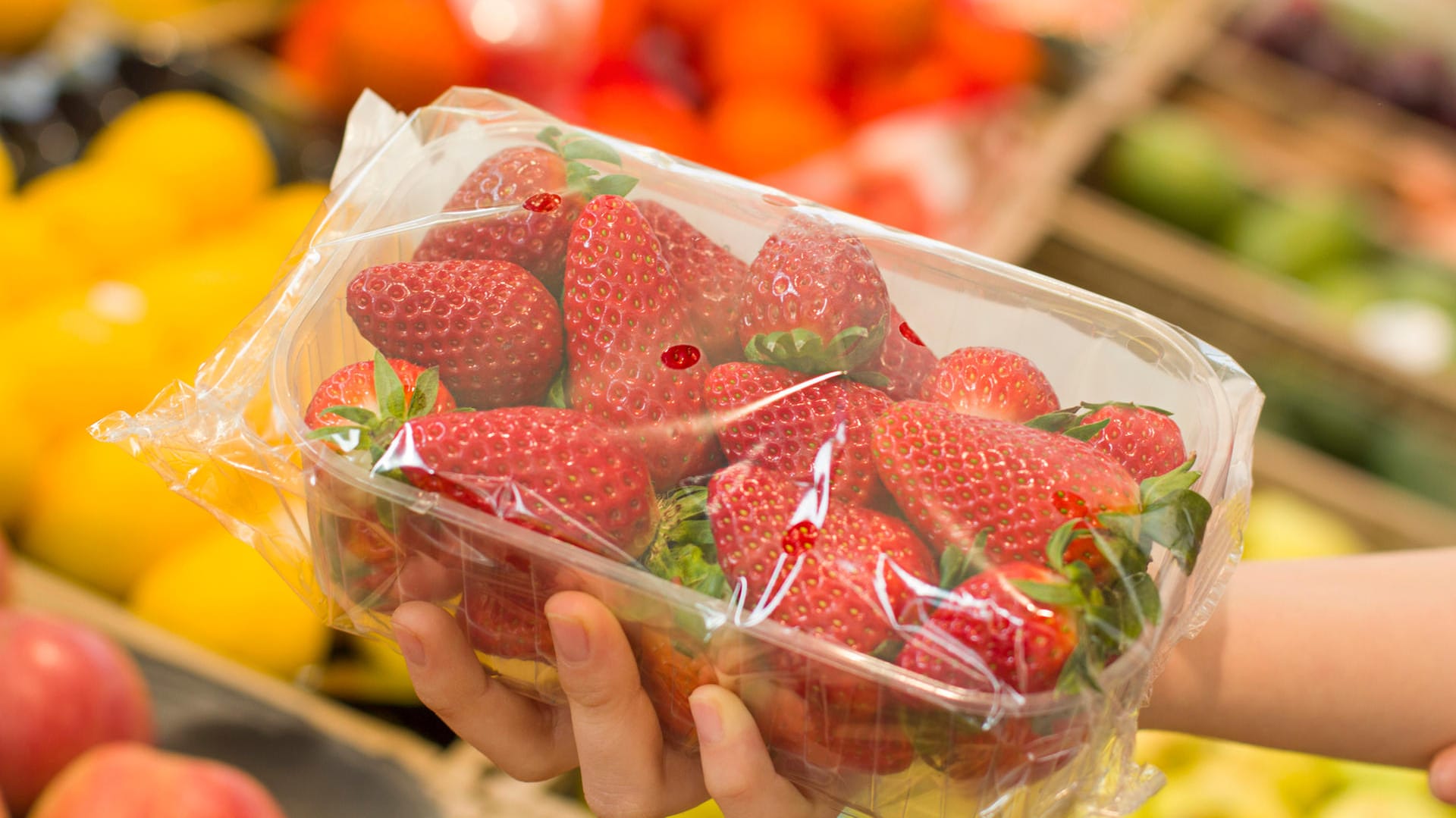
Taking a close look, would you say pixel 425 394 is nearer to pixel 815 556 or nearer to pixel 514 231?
pixel 514 231

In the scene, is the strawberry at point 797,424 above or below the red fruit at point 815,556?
above

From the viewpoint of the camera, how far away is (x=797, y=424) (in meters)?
0.68

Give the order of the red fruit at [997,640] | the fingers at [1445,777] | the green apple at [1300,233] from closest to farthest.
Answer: the red fruit at [997,640], the fingers at [1445,777], the green apple at [1300,233]

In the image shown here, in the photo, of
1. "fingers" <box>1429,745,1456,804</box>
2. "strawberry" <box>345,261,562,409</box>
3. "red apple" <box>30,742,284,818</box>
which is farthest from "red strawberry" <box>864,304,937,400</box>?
"red apple" <box>30,742,284,818</box>

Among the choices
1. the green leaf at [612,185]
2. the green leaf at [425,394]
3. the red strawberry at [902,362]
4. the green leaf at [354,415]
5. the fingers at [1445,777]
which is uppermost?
the green leaf at [612,185]

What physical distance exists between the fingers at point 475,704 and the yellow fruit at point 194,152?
1.27 meters

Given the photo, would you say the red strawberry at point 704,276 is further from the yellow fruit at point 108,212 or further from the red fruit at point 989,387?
the yellow fruit at point 108,212

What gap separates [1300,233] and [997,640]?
2.17 metres

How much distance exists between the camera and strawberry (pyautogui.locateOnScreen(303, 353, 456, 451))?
642 mm

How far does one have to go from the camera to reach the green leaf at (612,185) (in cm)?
76

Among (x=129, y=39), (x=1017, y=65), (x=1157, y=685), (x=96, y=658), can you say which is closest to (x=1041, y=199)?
(x=1017, y=65)

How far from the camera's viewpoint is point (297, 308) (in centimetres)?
72

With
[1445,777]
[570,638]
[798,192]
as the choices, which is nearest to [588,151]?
[570,638]

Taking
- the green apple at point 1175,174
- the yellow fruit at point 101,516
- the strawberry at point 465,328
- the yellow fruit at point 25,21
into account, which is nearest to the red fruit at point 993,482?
the strawberry at point 465,328
